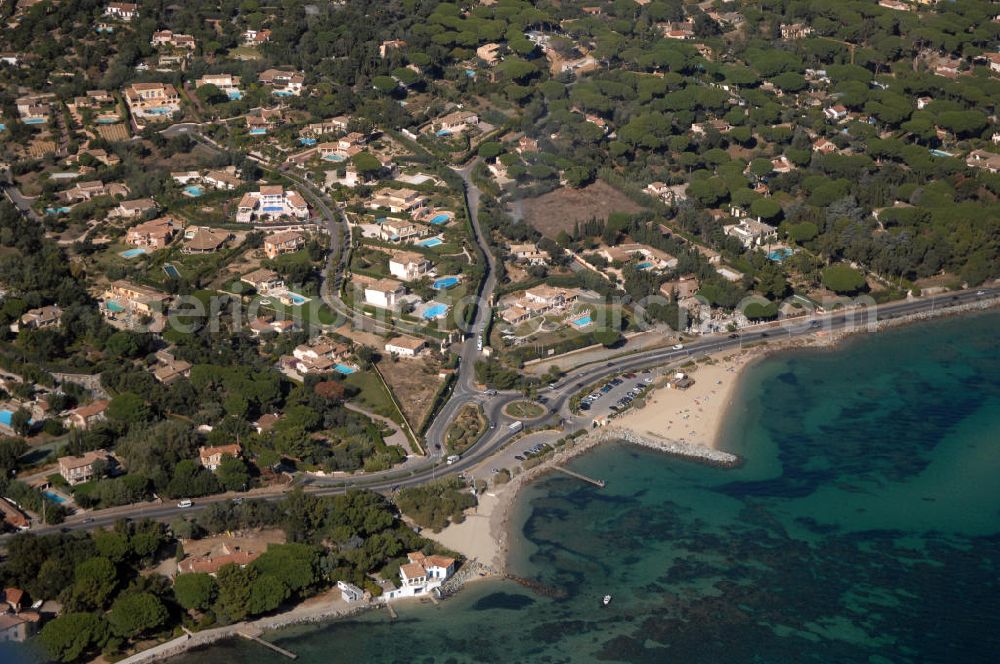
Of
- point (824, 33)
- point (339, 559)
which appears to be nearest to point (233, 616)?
point (339, 559)

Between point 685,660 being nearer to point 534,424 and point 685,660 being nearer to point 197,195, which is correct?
point 534,424

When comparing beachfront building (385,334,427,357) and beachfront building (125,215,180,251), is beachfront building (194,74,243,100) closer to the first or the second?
beachfront building (125,215,180,251)

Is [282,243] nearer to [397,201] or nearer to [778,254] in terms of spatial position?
[397,201]

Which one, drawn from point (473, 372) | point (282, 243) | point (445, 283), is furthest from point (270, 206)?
point (473, 372)

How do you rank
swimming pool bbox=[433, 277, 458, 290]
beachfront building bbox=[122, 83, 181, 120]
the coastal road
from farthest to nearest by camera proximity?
beachfront building bbox=[122, 83, 181, 120] < swimming pool bbox=[433, 277, 458, 290] < the coastal road

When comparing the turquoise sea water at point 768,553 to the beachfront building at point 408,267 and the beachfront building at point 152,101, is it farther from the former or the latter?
the beachfront building at point 152,101

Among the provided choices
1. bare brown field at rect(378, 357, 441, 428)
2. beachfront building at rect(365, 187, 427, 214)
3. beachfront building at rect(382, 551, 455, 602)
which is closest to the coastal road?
bare brown field at rect(378, 357, 441, 428)
